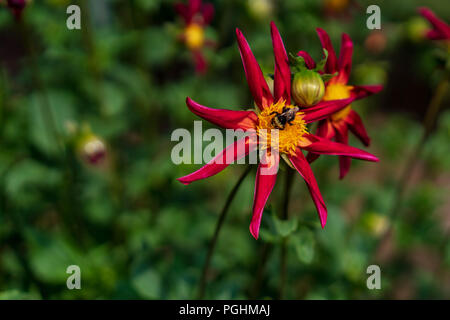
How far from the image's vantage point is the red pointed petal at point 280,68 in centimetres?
92

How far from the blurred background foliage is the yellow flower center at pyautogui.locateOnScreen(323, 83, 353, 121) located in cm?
41

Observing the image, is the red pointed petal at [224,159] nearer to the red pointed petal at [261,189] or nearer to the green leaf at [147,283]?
the red pointed petal at [261,189]

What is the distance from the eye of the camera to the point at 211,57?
6.53 feet

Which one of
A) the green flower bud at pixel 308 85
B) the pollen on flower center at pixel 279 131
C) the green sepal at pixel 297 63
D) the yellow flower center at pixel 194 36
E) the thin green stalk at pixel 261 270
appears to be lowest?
the thin green stalk at pixel 261 270

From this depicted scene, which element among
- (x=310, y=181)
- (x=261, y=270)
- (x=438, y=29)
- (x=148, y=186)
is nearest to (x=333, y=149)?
Result: (x=310, y=181)

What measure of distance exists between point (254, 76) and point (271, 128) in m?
0.13

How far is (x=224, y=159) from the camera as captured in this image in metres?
0.90

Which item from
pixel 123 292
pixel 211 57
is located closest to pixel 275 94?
pixel 123 292

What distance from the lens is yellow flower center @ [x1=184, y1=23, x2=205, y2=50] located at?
1.89m

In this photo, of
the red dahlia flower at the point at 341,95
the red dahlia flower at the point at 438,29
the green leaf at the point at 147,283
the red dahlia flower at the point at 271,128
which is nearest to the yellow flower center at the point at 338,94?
the red dahlia flower at the point at 341,95

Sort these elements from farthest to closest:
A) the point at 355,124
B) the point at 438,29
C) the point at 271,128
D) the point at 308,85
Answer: the point at 438,29
the point at 355,124
the point at 271,128
the point at 308,85

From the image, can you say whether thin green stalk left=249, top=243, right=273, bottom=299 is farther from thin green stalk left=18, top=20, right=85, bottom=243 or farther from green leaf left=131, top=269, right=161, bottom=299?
thin green stalk left=18, top=20, right=85, bottom=243

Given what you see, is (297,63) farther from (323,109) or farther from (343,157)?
(343,157)

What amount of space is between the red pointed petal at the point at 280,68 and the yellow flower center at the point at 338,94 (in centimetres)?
16
